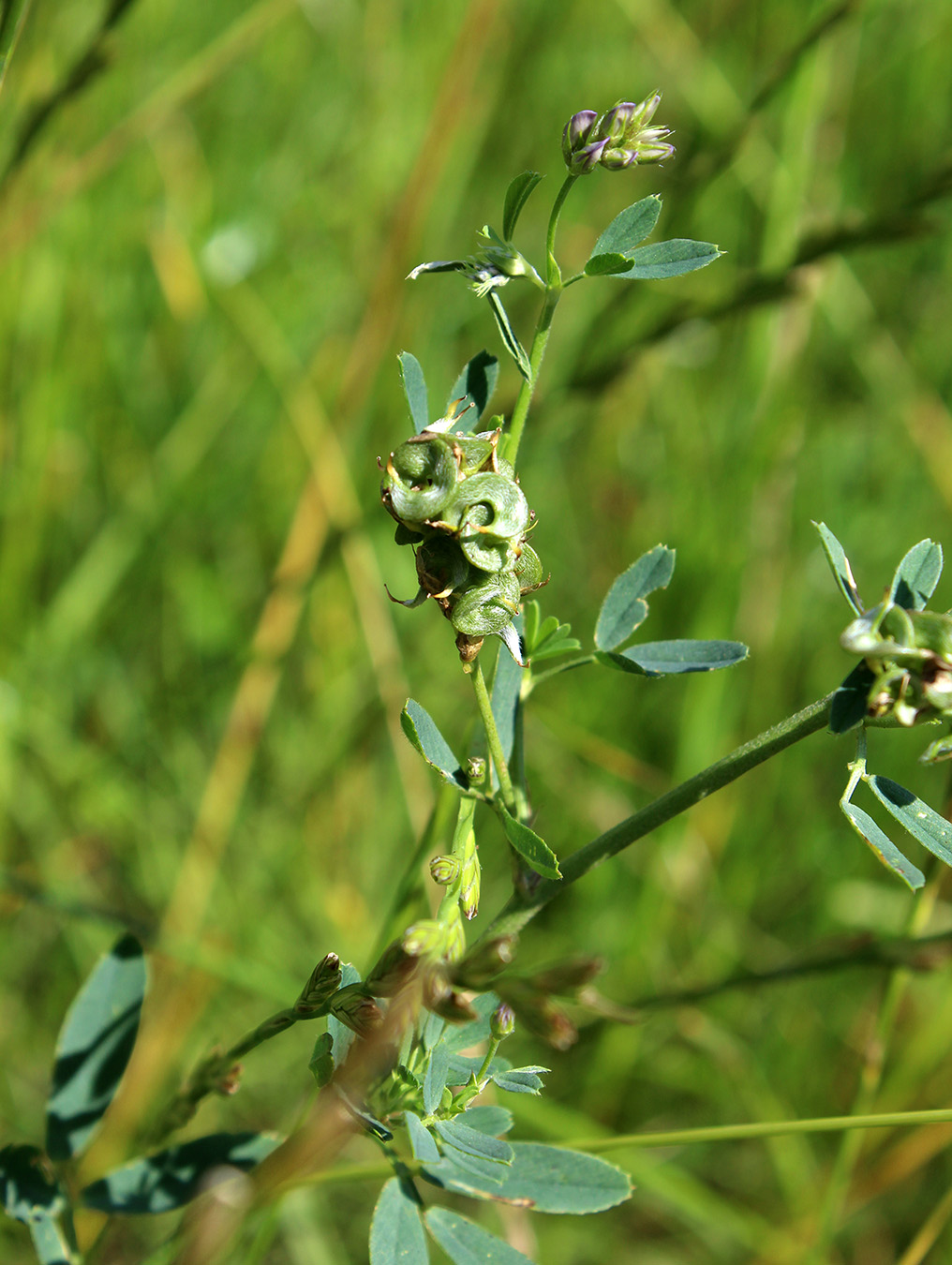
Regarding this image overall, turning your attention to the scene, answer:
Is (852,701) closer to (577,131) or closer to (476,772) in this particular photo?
(476,772)

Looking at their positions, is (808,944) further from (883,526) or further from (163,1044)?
(163,1044)

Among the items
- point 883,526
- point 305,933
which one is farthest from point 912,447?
point 305,933

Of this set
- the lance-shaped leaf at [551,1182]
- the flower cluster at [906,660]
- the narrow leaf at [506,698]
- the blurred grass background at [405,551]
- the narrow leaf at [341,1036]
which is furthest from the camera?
the blurred grass background at [405,551]

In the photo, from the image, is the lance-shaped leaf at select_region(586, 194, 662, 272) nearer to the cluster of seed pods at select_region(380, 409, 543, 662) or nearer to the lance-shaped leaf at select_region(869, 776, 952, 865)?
the cluster of seed pods at select_region(380, 409, 543, 662)

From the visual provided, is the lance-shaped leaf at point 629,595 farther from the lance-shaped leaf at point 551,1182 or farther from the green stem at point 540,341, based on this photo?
the lance-shaped leaf at point 551,1182

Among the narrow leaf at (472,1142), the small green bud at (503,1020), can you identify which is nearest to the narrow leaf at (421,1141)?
the narrow leaf at (472,1142)

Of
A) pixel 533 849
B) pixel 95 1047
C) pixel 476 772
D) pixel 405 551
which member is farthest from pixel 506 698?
pixel 405 551
